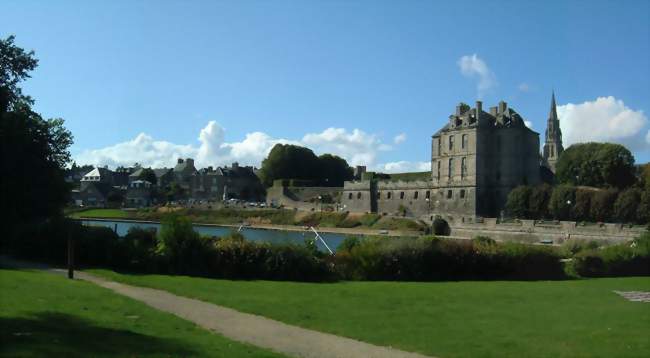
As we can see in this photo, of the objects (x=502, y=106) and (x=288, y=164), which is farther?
(x=288, y=164)

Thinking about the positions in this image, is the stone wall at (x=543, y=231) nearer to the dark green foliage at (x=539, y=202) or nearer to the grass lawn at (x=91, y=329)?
the dark green foliage at (x=539, y=202)

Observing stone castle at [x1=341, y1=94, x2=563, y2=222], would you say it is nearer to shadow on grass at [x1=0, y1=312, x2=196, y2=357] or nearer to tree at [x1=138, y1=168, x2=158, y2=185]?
shadow on grass at [x1=0, y1=312, x2=196, y2=357]

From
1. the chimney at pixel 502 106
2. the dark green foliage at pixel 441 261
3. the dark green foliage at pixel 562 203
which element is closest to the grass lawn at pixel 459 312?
the dark green foliage at pixel 441 261

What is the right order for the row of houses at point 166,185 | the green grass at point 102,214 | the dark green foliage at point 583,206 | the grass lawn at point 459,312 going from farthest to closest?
the row of houses at point 166,185
the green grass at point 102,214
the dark green foliage at point 583,206
the grass lawn at point 459,312

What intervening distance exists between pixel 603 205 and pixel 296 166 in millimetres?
63164

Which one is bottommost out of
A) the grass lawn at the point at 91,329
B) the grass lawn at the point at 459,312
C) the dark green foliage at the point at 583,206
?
the grass lawn at the point at 459,312

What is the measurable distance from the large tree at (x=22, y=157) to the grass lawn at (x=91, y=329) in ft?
44.8

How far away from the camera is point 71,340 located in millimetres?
8688

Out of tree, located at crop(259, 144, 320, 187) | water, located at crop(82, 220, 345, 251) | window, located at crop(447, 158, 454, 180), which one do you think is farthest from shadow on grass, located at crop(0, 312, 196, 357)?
tree, located at crop(259, 144, 320, 187)

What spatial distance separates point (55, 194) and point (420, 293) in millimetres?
20469

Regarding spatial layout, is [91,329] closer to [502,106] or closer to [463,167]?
[463,167]

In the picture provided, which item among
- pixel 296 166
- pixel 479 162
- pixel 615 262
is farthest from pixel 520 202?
pixel 296 166

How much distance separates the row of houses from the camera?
12294 cm

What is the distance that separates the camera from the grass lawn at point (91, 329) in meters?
8.28
